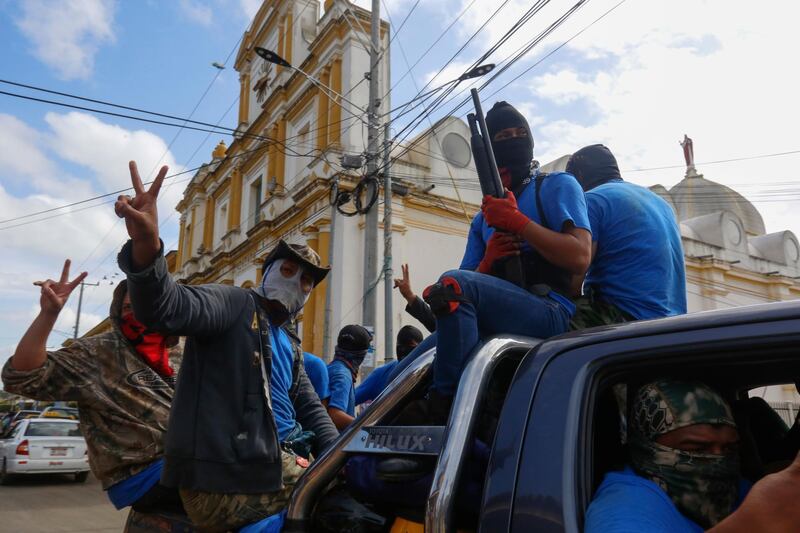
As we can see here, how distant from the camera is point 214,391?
6.59 feet

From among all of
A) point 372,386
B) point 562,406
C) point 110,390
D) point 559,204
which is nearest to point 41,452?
point 372,386

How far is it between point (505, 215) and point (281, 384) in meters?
1.12

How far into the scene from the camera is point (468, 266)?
8.56 ft

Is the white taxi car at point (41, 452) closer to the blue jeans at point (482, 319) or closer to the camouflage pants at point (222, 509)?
the camouflage pants at point (222, 509)

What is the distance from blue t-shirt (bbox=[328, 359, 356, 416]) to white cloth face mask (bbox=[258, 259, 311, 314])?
63.6 inches

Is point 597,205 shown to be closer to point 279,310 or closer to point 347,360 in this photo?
point 279,310

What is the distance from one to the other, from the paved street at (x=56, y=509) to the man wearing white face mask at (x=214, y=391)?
233 inches

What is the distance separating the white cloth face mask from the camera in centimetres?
238

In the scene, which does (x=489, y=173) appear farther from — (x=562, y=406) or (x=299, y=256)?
(x=562, y=406)

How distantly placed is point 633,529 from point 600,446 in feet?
1.18

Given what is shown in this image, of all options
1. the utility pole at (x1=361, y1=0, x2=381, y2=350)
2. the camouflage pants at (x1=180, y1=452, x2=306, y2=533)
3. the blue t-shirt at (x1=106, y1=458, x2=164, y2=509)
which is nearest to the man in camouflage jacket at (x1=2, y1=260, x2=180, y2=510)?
the blue t-shirt at (x1=106, y1=458, x2=164, y2=509)

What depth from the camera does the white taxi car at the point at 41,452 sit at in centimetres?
1138

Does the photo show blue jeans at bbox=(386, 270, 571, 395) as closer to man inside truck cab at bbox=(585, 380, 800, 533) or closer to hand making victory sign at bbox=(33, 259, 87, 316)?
man inside truck cab at bbox=(585, 380, 800, 533)

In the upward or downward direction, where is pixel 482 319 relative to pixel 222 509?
upward
